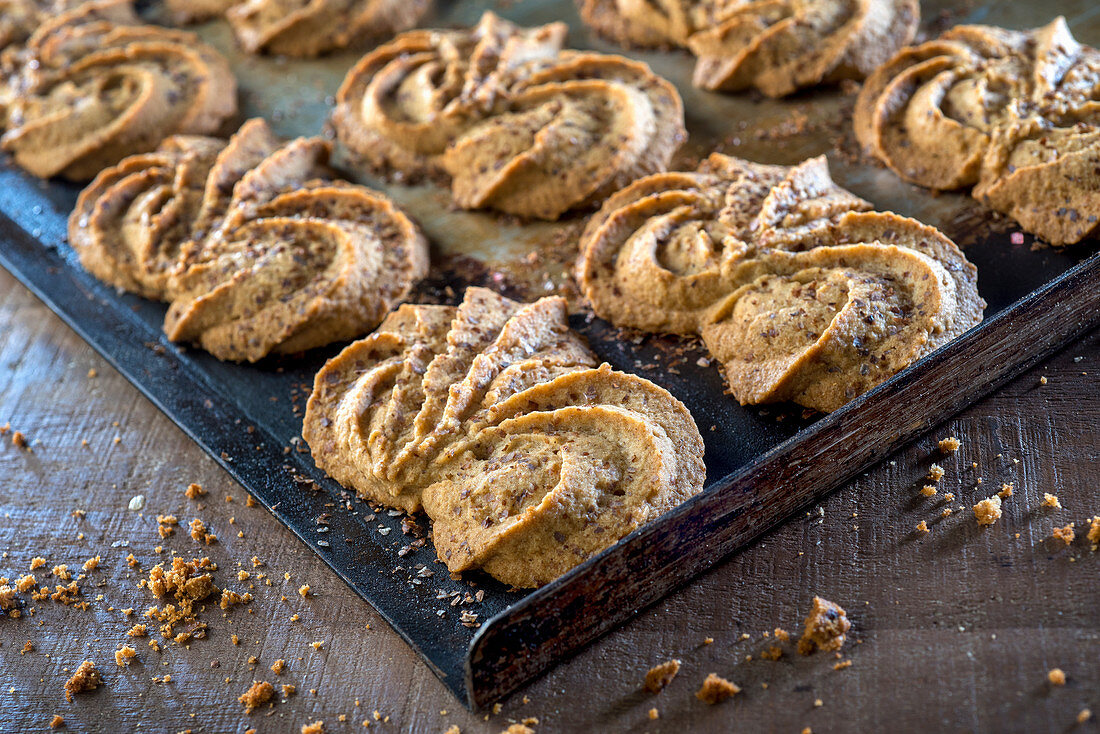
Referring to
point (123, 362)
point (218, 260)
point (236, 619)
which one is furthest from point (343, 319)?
point (236, 619)

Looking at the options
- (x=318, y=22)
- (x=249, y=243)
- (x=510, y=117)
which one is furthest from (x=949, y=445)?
(x=318, y=22)

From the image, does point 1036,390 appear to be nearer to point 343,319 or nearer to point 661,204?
point 661,204

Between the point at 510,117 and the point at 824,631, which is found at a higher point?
the point at 510,117

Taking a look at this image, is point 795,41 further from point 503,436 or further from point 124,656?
point 124,656

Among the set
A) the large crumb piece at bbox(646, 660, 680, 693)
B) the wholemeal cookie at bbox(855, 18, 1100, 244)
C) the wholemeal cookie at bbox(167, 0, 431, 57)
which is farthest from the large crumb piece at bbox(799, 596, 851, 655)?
the wholemeal cookie at bbox(167, 0, 431, 57)

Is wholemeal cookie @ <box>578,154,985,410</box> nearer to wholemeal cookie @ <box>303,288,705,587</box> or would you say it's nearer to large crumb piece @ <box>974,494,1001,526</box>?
wholemeal cookie @ <box>303,288,705,587</box>

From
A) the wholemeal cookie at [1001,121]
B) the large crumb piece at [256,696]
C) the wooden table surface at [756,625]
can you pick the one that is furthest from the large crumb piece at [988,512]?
the large crumb piece at [256,696]
